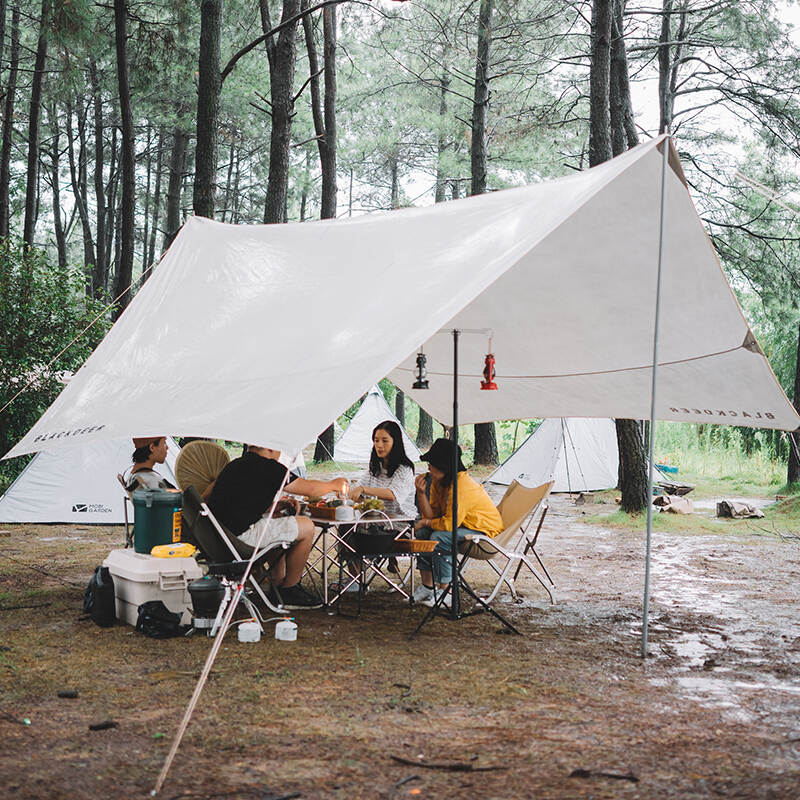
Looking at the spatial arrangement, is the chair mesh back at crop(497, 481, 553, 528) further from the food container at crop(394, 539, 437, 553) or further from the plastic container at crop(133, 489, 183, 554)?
the plastic container at crop(133, 489, 183, 554)

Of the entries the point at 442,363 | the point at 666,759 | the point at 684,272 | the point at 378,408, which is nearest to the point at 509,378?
the point at 442,363

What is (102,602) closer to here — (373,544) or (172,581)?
(172,581)

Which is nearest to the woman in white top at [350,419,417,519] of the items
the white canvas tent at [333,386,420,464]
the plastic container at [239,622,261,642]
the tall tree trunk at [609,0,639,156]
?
the plastic container at [239,622,261,642]

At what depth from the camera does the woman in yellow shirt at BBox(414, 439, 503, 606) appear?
4.61 metres

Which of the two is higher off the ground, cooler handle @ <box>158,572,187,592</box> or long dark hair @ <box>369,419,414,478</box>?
long dark hair @ <box>369,419,414,478</box>

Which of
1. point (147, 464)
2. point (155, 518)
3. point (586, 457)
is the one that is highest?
point (147, 464)

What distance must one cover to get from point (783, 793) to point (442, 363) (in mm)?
3828

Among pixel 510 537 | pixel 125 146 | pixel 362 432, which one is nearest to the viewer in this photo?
pixel 510 537

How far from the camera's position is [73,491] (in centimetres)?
758

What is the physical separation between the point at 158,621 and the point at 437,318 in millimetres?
1957

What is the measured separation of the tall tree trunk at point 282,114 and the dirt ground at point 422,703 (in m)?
6.06

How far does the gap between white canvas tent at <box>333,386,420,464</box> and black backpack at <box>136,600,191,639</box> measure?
1000cm

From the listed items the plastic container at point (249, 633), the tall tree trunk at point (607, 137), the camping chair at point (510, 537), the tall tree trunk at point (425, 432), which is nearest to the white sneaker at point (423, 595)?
the camping chair at point (510, 537)

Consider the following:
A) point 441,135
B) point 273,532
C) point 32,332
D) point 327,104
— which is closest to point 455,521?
point 273,532
